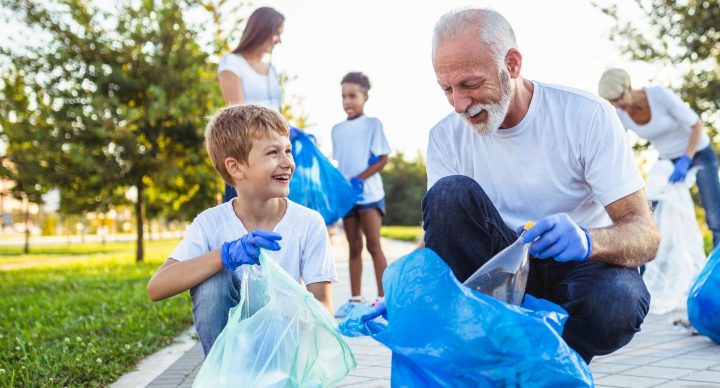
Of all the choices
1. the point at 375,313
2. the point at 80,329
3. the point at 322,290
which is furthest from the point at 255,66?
the point at 375,313

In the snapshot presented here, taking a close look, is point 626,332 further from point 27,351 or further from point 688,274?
point 688,274

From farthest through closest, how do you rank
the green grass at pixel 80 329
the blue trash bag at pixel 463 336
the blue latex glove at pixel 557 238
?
1. the green grass at pixel 80 329
2. the blue latex glove at pixel 557 238
3. the blue trash bag at pixel 463 336

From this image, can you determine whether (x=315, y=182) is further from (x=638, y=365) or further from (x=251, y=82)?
(x=638, y=365)

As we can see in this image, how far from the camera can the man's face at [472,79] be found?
98.3 inches

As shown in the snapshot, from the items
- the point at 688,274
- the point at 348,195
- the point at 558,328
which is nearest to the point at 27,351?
the point at 348,195

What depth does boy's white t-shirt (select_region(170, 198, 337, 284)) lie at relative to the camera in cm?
284

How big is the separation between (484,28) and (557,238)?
2.59 feet

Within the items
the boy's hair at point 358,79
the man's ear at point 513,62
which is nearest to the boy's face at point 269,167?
the man's ear at point 513,62

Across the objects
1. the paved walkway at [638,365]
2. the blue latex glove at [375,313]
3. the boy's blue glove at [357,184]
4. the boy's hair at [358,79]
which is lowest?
the paved walkway at [638,365]

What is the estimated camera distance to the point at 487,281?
216cm

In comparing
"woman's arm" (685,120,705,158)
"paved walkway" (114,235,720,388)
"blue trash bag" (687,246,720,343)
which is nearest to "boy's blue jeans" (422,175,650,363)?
"paved walkway" (114,235,720,388)

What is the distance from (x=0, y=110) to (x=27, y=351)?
1063 centimetres

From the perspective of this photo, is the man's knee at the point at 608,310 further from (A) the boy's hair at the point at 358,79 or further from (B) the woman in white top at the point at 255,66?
(A) the boy's hair at the point at 358,79

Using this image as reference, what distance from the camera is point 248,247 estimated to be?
8.07 feet
